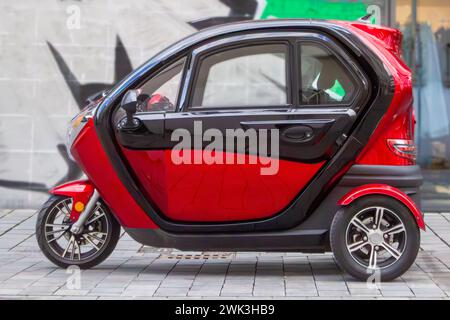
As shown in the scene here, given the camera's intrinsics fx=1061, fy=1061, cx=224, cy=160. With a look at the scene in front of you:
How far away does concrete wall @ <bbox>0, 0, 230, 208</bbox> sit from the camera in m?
11.6

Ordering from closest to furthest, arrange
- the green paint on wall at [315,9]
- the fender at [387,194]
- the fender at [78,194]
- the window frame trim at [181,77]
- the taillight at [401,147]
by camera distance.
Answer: the fender at [387,194] < the taillight at [401,147] < the window frame trim at [181,77] < the fender at [78,194] < the green paint on wall at [315,9]

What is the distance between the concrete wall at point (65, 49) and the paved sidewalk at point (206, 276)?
8.49ft

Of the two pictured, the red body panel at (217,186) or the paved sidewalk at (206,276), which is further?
the red body panel at (217,186)

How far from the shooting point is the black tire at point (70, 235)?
7.72 m

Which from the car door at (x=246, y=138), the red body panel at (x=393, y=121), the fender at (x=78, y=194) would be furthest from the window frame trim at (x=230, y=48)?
the fender at (x=78, y=194)

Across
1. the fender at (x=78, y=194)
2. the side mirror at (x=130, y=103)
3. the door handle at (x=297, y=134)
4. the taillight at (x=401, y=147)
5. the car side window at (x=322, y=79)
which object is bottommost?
the fender at (x=78, y=194)

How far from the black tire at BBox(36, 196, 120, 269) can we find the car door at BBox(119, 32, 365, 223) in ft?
1.44

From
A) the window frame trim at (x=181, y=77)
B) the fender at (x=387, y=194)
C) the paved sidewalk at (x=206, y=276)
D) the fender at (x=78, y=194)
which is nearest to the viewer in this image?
the paved sidewalk at (x=206, y=276)

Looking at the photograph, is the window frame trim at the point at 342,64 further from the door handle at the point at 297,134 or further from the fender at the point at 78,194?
the fender at the point at 78,194

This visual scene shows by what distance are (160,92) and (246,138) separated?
2.68 ft

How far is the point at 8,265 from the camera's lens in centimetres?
810
